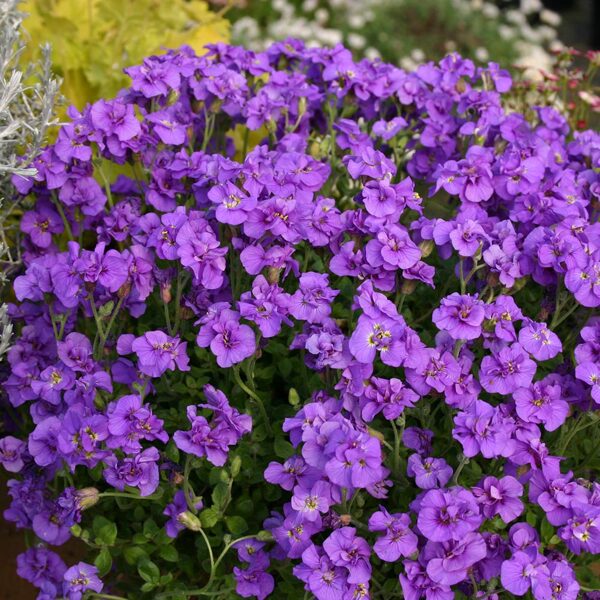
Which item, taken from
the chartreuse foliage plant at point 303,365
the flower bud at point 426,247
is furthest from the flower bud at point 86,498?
the flower bud at point 426,247

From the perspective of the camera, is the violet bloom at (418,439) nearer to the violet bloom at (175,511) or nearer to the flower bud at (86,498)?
the violet bloom at (175,511)

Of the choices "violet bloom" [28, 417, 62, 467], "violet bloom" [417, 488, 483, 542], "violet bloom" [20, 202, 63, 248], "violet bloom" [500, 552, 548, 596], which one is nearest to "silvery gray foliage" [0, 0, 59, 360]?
"violet bloom" [20, 202, 63, 248]

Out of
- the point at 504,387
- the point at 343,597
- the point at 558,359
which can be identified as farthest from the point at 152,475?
the point at 558,359

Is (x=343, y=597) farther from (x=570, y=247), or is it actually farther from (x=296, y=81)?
(x=296, y=81)

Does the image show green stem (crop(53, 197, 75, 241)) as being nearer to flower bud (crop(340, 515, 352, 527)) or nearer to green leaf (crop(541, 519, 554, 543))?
flower bud (crop(340, 515, 352, 527))

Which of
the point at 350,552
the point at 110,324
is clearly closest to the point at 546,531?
the point at 350,552

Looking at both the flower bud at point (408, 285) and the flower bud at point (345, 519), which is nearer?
the flower bud at point (345, 519)
